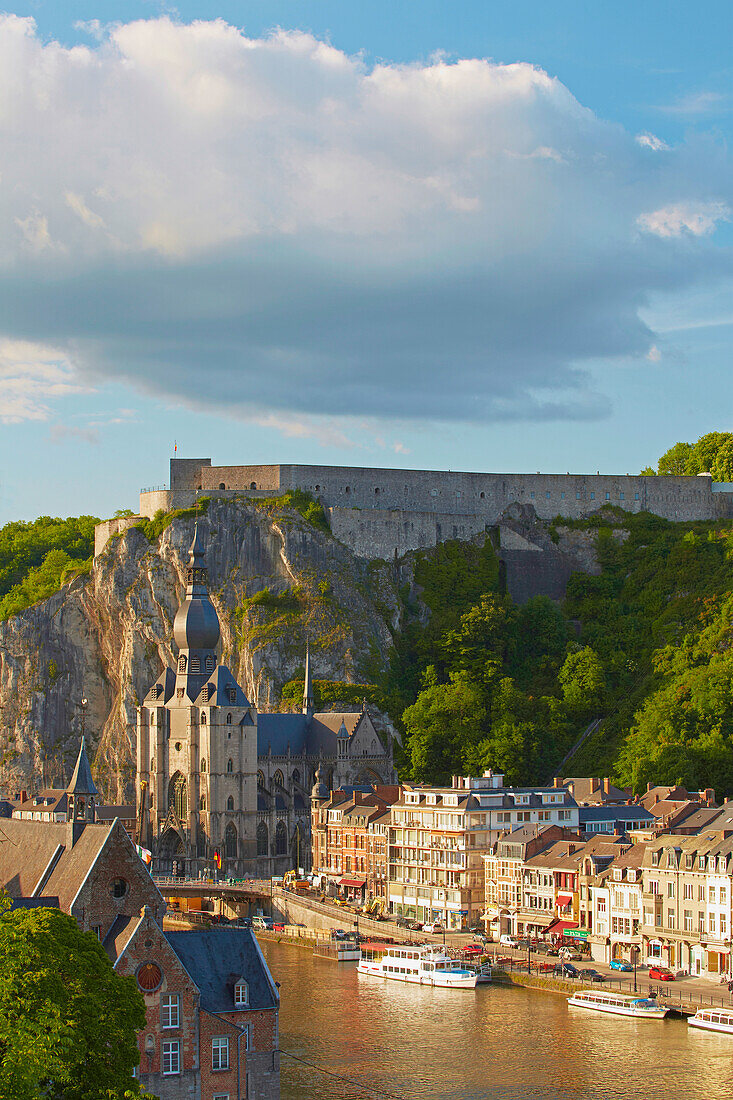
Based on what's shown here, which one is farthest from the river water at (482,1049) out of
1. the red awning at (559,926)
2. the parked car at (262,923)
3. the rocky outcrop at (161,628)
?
the rocky outcrop at (161,628)

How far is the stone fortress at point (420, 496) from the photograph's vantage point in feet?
371

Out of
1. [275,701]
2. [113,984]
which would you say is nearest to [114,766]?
[275,701]

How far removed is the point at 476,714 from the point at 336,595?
14.2 metres

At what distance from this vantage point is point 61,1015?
2802 cm

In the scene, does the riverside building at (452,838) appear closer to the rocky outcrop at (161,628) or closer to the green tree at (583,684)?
the green tree at (583,684)

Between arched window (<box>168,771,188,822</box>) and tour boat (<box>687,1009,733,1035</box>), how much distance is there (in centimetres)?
4906

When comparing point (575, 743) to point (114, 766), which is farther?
point (114, 766)

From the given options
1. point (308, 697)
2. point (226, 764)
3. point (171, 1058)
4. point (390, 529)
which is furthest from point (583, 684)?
point (171, 1058)

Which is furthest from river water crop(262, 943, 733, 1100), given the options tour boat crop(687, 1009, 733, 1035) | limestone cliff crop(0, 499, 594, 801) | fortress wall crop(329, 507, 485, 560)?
fortress wall crop(329, 507, 485, 560)

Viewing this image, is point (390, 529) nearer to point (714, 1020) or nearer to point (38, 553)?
point (38, 553)

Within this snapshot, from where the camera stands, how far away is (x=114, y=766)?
110 meters

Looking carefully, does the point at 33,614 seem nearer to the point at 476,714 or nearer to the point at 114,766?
the point at 114,766

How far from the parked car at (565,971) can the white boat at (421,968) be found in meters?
3.09

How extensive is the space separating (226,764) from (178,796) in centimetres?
424
